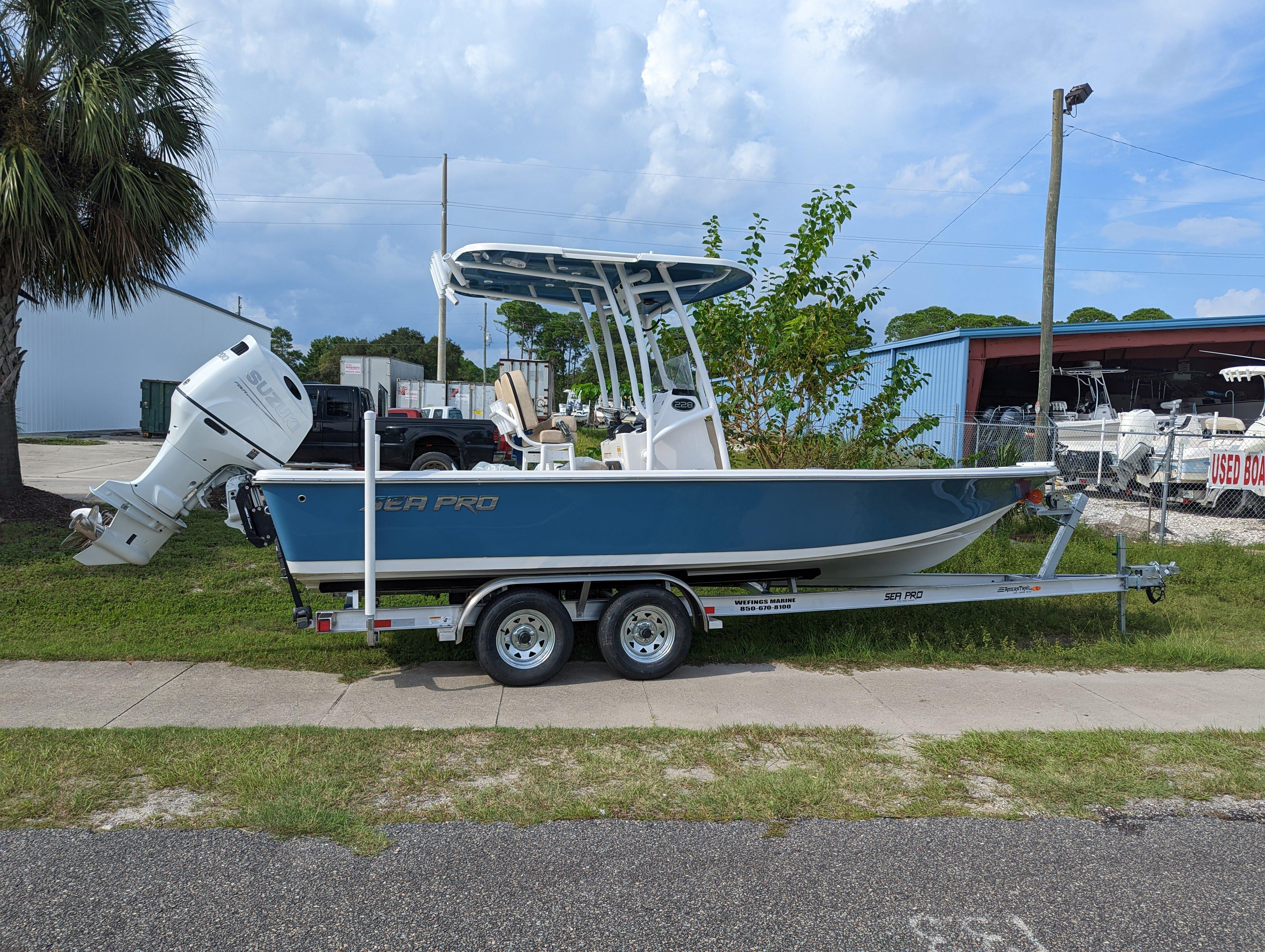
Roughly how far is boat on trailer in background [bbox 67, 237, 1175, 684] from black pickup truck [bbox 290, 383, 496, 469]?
27.7 ft

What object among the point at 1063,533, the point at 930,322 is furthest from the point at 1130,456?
the point at 930,322

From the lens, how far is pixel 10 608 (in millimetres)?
7145

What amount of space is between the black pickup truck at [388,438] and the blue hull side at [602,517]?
9206mm

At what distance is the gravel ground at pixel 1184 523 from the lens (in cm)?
1156

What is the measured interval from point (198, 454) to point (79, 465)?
13.7m

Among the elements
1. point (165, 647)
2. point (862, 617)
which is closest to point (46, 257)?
point (165, 647)

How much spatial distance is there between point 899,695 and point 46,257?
9179 millimetres

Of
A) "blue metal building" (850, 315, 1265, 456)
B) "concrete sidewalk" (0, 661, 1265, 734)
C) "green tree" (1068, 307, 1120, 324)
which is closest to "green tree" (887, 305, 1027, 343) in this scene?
"green tree" (1068, 307, 1120, 324)

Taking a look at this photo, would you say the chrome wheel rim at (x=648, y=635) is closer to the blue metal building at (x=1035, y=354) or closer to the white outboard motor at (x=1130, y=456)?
the blue metal building at (x=1035, y=354)

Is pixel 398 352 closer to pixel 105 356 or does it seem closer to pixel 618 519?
pixel 105 356

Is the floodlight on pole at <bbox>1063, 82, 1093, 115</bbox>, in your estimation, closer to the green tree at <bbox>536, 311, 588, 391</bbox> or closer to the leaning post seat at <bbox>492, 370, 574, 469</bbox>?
the leaning post seat at <bbox>492, 370, 574, 469</bbox>

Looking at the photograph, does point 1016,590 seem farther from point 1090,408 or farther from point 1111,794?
point 1090,408

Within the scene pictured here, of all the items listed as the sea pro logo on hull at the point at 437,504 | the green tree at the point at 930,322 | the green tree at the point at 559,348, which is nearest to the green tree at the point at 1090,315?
the green tree at the point at 930,322

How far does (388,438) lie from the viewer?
14.8 metres
